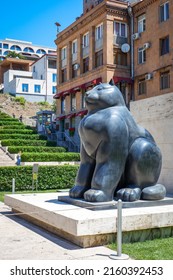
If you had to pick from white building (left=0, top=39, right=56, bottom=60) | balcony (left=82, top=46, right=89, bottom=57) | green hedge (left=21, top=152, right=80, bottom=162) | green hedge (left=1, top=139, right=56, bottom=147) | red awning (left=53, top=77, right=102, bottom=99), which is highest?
white building (left=0, top=39, right=56, bottom=60)

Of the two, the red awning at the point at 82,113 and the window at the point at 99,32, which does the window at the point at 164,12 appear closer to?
the window at the point at 99,32

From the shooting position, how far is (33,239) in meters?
6.76

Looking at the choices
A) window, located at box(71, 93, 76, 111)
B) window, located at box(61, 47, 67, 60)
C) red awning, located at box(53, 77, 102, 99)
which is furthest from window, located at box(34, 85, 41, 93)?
window, located at box(71, 93, 76, 111)

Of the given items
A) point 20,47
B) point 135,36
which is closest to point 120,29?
point 135,36

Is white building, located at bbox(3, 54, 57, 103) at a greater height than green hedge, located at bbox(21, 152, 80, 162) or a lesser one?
greater

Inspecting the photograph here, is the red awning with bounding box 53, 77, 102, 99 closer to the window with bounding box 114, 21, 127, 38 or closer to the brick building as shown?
the brick building

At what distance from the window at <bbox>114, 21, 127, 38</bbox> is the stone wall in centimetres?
2219

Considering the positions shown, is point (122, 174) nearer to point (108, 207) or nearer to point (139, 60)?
point (108, 207)

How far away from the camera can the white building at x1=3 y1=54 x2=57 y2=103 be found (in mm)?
62753

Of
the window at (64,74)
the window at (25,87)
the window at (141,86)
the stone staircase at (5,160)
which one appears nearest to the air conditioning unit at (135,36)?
the window at (141,86)

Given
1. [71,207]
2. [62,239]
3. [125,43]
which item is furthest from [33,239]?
[125,43]

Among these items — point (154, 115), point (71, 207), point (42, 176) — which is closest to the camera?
point (71, 207)

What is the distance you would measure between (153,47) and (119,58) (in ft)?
12.6

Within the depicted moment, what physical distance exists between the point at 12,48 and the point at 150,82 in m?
88.4
